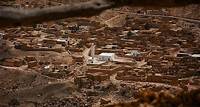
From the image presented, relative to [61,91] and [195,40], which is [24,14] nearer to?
[61,91]

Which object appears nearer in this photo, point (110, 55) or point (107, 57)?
point (107, 57)

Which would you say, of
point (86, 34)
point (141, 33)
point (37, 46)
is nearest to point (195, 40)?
point (141, 33)

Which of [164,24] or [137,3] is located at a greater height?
[137,3]

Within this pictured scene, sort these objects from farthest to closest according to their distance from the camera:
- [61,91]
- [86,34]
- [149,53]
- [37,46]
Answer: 1. [86,34]
2. [37,46]
3. [149,53]
4. [61,91]

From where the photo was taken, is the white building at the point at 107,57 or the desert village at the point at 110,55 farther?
the white building at the point at 107,57

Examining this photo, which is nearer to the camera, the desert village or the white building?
the desert village

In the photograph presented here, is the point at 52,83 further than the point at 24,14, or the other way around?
the point at 52,83

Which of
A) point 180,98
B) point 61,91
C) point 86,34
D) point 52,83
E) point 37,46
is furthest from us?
point 86,34

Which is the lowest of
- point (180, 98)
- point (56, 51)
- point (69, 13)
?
point (56, 51)
